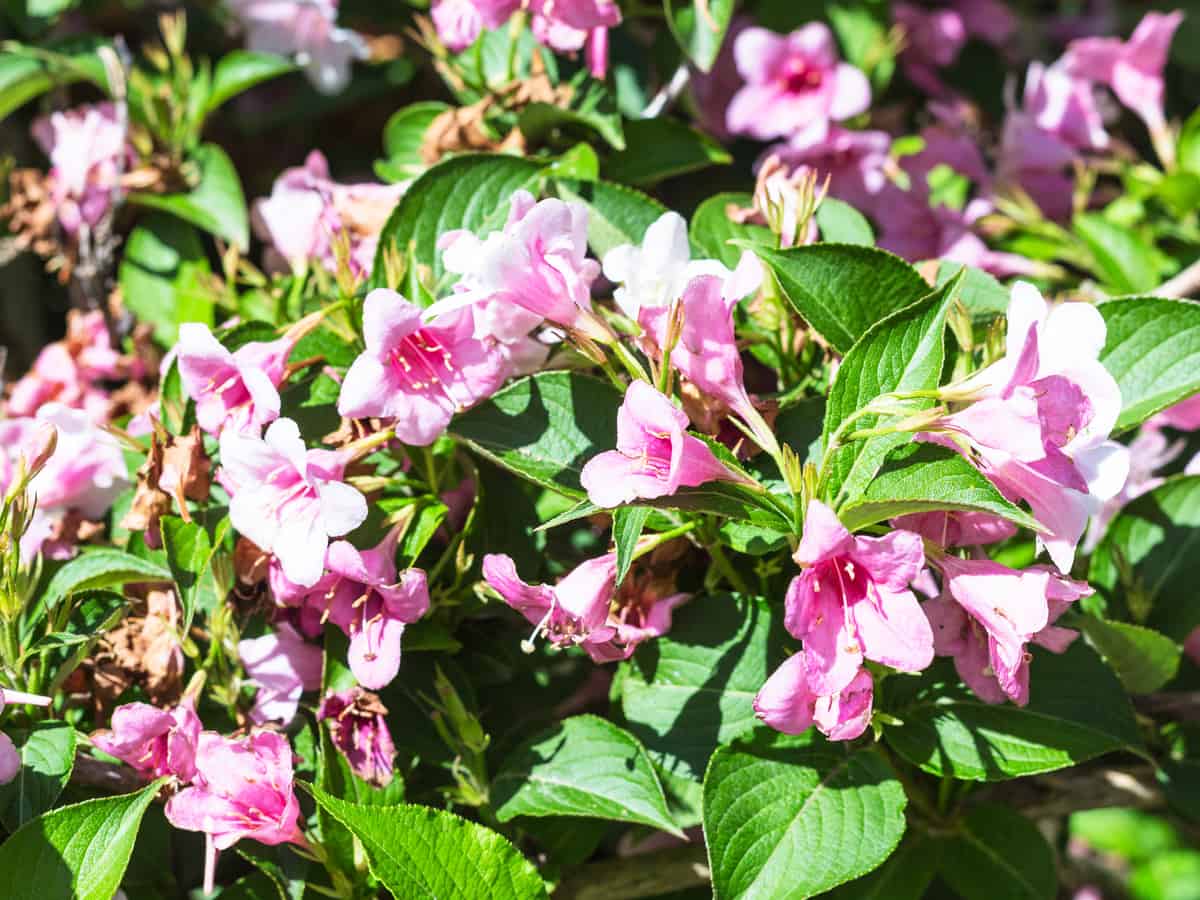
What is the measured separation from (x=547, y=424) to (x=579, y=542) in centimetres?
48

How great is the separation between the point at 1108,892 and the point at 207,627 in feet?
8.21

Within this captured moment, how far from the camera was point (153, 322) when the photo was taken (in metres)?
1.87

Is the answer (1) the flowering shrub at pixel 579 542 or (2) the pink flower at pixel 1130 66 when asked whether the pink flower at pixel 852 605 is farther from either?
(2) the pink flower at pixel 1130 66

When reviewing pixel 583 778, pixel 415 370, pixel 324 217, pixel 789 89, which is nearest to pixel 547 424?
pixel 415 370

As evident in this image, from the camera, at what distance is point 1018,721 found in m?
1.25

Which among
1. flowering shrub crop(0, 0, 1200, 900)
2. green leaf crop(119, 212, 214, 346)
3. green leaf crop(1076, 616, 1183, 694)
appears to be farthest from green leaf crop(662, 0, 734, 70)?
green leaf crop(1076, 616, 1183, 694)

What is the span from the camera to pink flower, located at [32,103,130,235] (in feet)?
6.09

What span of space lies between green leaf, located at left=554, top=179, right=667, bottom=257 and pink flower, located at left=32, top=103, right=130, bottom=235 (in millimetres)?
747

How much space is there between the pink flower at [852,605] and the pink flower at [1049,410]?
10 cm

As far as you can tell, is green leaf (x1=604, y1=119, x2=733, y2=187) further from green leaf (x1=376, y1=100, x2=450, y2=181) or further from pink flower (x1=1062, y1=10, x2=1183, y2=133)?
pink flower (x1=1062, y1=10, x2=1183, y2=133)

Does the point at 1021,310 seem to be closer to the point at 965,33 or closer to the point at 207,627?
the point at 207,627

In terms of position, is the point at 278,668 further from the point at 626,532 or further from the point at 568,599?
the point at 626,532

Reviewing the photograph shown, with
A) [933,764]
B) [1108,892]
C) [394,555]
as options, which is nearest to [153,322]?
[394,555]

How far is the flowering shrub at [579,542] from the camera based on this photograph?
1.08 meters
